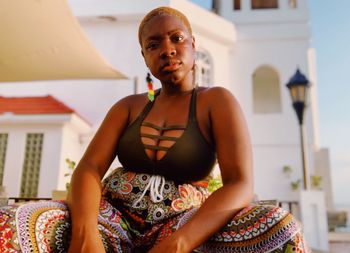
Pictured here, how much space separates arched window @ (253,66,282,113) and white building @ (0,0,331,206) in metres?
0.04

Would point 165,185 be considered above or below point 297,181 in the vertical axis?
above

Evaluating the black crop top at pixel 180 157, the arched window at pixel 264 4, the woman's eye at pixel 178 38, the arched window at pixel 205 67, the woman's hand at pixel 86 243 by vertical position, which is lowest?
the woman's hand at pixel 86 243

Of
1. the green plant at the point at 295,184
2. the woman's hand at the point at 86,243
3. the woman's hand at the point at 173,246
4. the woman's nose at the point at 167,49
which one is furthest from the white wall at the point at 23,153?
the woman's hand at the point at 173,246

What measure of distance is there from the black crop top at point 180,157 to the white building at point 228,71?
8114mm

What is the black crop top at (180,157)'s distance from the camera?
1.37 m

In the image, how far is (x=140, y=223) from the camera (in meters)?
1.36

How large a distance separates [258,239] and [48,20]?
529 centimetres

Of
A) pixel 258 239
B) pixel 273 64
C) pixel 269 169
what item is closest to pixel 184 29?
pixel 258 239

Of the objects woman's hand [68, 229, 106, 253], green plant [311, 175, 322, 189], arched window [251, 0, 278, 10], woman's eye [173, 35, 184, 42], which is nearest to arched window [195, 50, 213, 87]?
arched window [251, 0, 278, 10]

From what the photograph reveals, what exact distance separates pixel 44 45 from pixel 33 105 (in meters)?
4.45

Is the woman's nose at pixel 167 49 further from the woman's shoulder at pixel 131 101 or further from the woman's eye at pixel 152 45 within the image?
the woman's shoulder at pixel 131 101

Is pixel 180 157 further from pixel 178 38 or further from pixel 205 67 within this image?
pixel 205 67

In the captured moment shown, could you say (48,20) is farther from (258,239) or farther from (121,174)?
(258,239)

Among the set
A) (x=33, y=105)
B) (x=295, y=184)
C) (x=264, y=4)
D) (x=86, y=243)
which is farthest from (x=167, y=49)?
(x=264, y=4)
